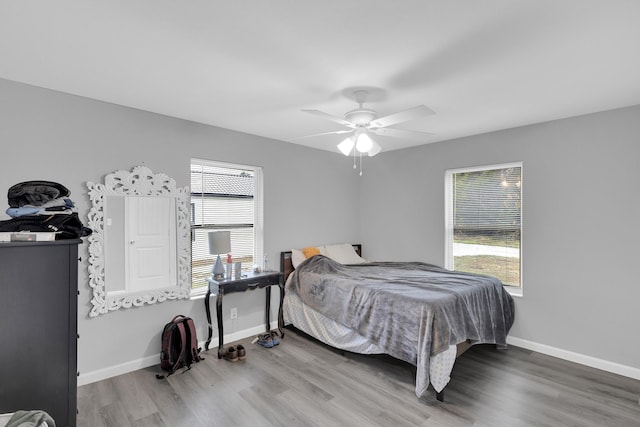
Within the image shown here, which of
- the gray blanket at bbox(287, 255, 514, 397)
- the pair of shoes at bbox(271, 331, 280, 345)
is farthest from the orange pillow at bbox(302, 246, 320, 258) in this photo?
the pair of shoes at bbox(271, 331, 280, 345)

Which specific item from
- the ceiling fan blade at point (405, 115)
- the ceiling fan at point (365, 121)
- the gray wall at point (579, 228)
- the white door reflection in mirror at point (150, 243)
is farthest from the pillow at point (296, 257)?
the gray wall at point (579, 228)

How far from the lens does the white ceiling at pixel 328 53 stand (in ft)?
5.22

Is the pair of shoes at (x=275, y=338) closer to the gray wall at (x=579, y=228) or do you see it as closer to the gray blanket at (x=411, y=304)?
the gray blanket at (x=411, y=304)

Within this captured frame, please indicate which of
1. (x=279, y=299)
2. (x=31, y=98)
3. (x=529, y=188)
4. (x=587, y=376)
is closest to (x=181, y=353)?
(x=279, y=299)

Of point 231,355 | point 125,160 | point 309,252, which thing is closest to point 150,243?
point 125,160

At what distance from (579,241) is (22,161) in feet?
16.3

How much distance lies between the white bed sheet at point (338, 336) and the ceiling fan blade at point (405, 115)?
1.82 metres

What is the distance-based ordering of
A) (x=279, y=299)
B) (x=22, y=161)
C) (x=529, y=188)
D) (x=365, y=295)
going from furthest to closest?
1. (x=279, y=299)
2. (x=529, y=188)
3. (x=365, y=295)
4. (x=22, y=161)

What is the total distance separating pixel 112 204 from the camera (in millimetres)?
2869

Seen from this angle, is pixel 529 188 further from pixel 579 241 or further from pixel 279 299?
pixel 279 299

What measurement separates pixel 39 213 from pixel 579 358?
14.5ft

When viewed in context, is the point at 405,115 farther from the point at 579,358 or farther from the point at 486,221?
the point at 579,358

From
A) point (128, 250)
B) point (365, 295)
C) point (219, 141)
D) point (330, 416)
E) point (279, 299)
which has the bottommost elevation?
point (330, 416)

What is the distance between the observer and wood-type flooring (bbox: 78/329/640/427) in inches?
89.4
